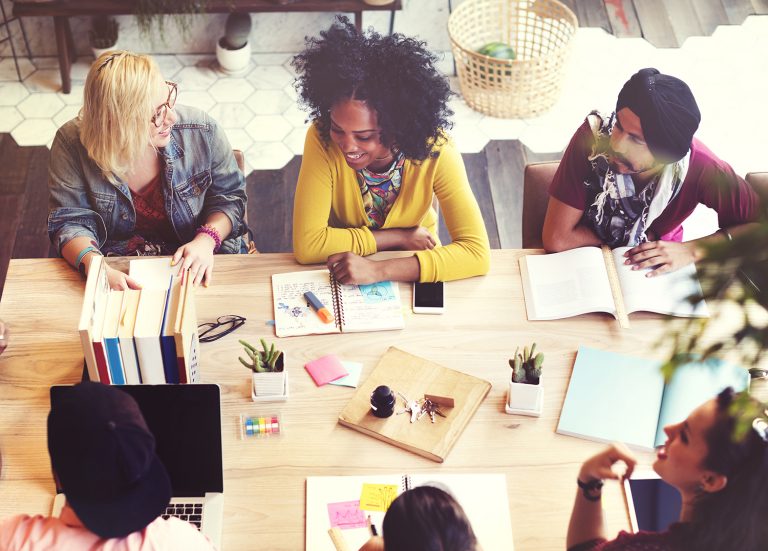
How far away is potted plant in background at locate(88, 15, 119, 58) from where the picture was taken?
392 cm

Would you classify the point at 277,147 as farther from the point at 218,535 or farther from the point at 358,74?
the point at 218,535

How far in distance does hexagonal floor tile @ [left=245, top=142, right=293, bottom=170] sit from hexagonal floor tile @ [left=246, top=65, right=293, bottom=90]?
0.38 metres

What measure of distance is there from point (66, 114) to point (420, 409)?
262cm

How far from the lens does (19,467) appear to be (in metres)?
1.76

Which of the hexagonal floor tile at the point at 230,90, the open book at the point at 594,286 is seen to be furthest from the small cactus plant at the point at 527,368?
the hexagonal floor tile at the point at 230,90

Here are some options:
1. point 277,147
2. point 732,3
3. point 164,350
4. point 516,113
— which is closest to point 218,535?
point 164,350

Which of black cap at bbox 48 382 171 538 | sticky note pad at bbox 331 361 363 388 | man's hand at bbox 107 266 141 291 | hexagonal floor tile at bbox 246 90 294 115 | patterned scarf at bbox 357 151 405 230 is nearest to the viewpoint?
black cap at bbox 48 382 171 538

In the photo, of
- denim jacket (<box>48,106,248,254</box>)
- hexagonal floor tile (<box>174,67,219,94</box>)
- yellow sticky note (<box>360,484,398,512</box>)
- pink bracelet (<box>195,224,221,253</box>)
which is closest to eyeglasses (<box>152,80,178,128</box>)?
denim jacket (<box>48,106,248,254</box>)

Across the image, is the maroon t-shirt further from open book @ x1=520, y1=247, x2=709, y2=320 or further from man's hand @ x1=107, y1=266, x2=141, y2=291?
man's hand @ x1=107, y1=266, x2=141, y2=291

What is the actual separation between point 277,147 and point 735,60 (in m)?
2.17

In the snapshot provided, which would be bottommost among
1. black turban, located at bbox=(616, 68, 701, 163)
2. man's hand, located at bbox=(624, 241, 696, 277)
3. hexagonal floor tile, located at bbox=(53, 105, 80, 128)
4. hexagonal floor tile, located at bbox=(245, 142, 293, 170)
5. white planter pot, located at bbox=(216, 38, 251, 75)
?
hexagonal floor tile, located at bbox=(245, 142, 293, 170)

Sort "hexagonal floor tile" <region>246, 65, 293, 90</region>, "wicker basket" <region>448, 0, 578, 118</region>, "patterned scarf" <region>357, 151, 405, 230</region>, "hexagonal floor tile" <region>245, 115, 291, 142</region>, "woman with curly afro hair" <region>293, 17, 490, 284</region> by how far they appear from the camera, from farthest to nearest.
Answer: "hexagonal floor tile" <region>246, 65, 293, 90</region>, "hexagonal floor tile" <region>245, 115, 291, 142</region>, "wicker basket" <region>448, 0, 578, 118</region>, "patterned scarf" <region>357, 151, 405, 230</region>, "woman with curly afro hair" <region>293, 17, 490, 284</region>

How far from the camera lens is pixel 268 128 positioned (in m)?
3.80

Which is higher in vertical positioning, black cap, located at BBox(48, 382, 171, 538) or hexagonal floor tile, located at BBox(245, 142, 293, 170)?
black cap, located at BBox(48, 382, 171, 538)
